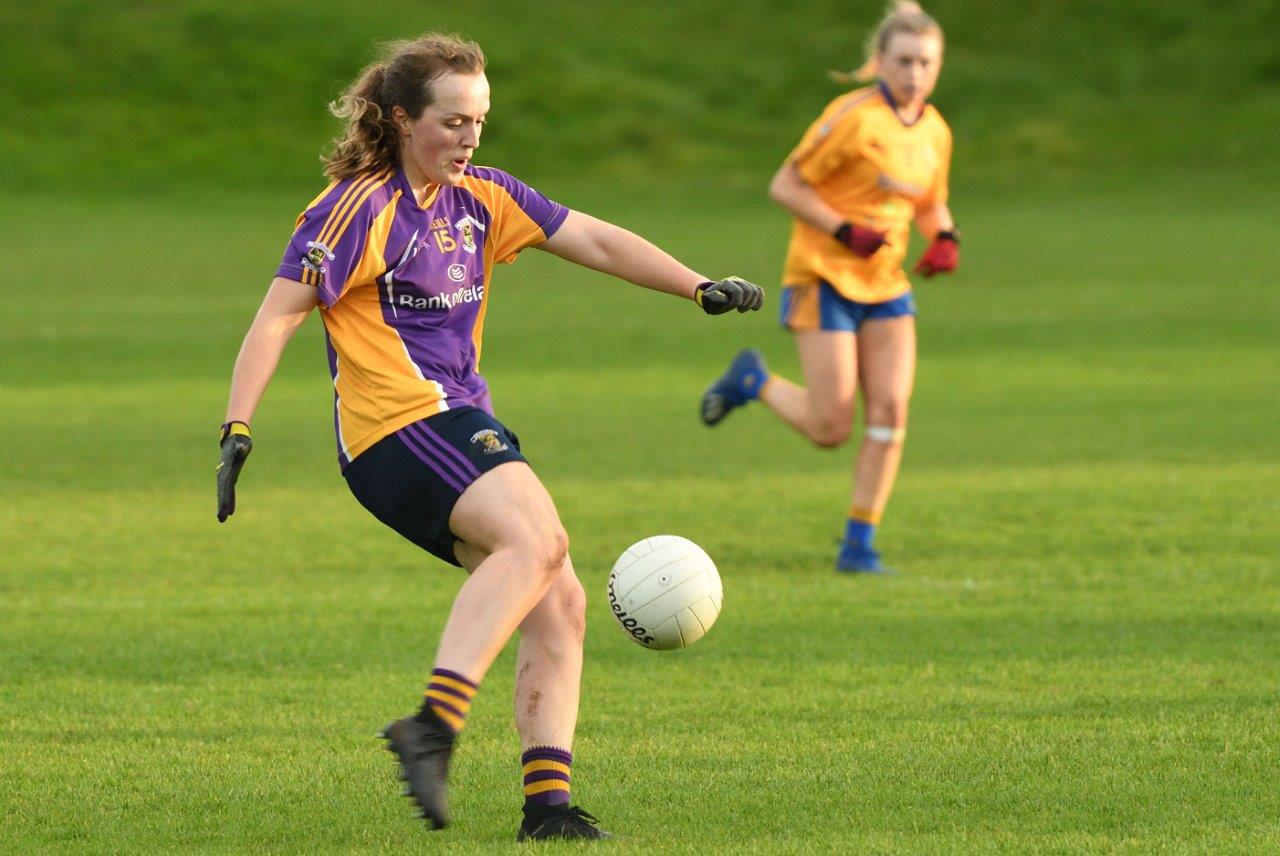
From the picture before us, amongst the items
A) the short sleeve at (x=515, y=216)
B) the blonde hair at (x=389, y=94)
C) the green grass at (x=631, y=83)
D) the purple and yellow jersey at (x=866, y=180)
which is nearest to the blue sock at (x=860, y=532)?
the purple and yellow jersey at (x=866, y=180)

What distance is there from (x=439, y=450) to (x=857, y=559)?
4.56 metres

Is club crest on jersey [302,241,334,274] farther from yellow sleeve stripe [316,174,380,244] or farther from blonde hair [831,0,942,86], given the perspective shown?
blonde hair [831,0,942,86]

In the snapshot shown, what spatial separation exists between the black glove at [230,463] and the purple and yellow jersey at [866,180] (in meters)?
4.92

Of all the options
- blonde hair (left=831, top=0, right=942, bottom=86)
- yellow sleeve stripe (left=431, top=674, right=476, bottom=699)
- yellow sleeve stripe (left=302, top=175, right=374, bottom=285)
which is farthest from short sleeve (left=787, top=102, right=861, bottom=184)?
yellow sleeve stripe (left=431, top=674, right=476, bottom=699)

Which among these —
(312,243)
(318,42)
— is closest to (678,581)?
(312,243)

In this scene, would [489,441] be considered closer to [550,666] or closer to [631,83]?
[550,666]

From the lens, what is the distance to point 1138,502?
431 inches

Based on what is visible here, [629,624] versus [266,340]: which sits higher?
[266,340]

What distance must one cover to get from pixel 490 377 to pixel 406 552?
834cm

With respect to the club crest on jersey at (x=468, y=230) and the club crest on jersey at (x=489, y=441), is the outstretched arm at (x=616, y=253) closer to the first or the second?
the club crest on jersey at (x=468, y=230)

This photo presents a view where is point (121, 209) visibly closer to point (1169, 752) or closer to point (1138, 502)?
point (1138, 502)

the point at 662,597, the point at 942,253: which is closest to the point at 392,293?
the point at 662,597

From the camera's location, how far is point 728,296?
516cm

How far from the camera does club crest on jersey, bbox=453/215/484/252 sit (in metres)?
5.16
